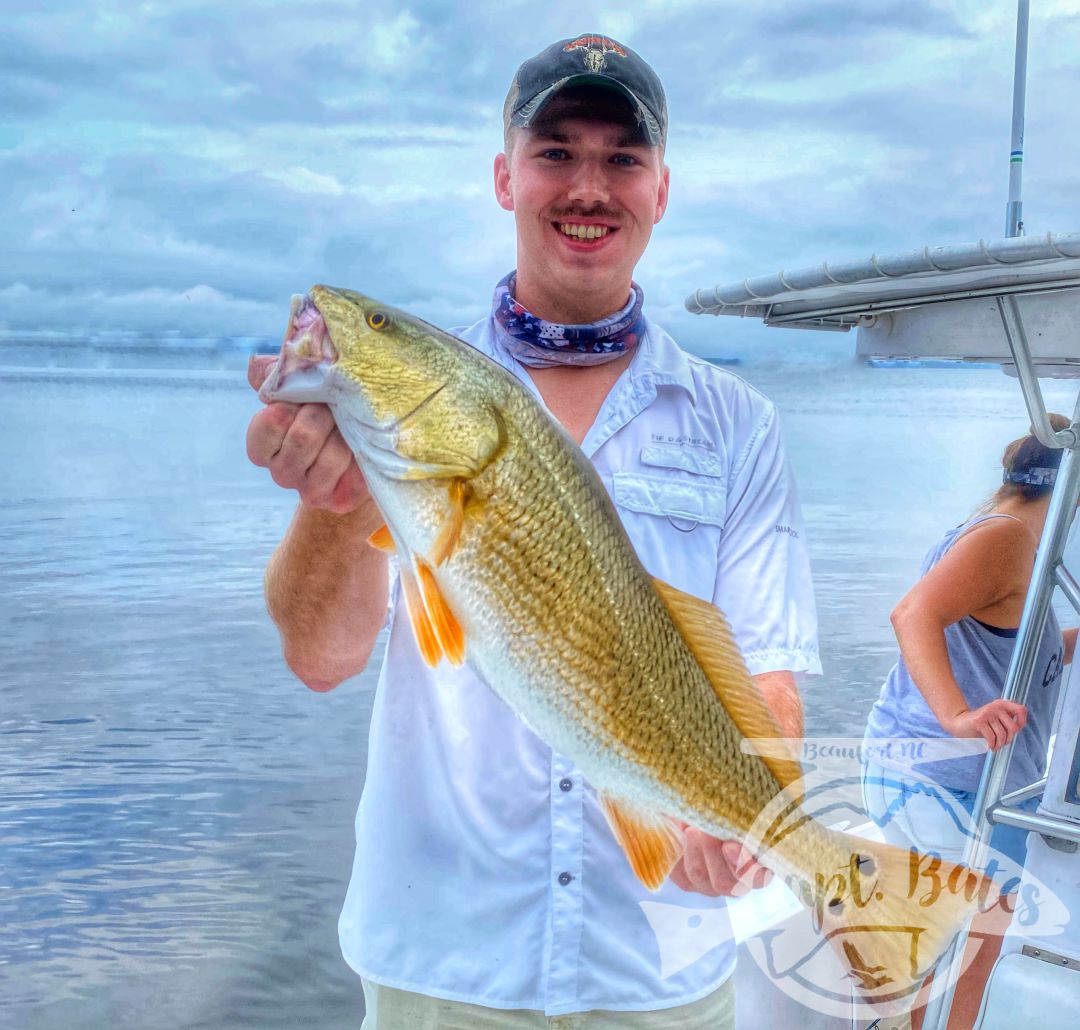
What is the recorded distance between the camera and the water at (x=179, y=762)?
8242 millimetres

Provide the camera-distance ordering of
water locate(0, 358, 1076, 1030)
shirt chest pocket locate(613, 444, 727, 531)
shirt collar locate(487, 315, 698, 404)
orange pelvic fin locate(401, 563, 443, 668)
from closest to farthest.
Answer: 1. orange pelvic fin locate(401, 563, 443, 668)
2. shirt chest pocket locate(613, 444, 727, 531)
3. shirt collar locate(487, 315, 698, 404)
4. water locate(0, 358, 1076, 1030)

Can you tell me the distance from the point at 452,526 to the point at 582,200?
3.11ft

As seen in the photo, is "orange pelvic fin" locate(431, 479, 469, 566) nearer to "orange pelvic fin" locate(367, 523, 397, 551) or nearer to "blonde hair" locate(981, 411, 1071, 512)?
"orange pelvic fin" locate(367, 523, 397, 551)

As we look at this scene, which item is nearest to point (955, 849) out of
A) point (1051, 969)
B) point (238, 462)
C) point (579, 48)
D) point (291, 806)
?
point (1051, 969)

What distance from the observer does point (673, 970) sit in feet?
7.47

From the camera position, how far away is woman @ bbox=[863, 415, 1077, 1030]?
409cm

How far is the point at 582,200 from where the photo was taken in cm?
234

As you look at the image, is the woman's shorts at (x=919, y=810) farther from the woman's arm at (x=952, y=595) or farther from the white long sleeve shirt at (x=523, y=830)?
the white long sleeve shirt at (x=523, y=830)

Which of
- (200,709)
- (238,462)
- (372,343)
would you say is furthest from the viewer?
(238,462)

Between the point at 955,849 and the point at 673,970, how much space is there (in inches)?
91.3

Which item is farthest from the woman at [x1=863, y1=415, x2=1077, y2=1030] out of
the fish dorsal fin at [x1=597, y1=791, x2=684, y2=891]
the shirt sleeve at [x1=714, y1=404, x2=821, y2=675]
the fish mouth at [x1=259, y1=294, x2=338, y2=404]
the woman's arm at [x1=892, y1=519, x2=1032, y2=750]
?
the fish mouth at [x1=259, y1=294, x2=338, y2=404]

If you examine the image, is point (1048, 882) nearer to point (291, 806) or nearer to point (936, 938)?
point (936, 938)

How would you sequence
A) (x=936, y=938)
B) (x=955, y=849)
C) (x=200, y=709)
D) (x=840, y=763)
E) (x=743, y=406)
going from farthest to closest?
(x=200, y=709), (x=955, y=849), (x=840, y=763), (x=743, y=406), (x=936, y=938)

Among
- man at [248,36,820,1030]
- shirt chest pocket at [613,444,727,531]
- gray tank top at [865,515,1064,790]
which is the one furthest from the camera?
gray tank top at [865,515,1064,790]
